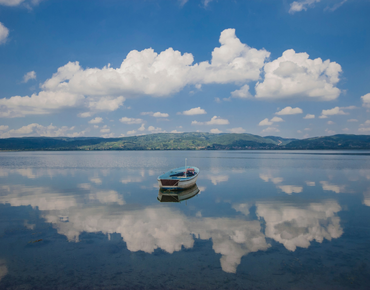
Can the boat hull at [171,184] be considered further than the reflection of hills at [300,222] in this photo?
Yes

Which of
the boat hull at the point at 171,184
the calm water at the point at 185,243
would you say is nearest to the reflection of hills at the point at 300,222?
the calm water at the point at 185,243

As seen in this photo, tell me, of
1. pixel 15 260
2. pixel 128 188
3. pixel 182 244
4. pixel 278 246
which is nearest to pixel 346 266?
pixel 278 246

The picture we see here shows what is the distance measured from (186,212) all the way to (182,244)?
27.0 ft

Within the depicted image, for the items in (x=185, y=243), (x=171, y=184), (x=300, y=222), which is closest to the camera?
(x=185, y=243)

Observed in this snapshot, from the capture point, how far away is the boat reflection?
1185 inches

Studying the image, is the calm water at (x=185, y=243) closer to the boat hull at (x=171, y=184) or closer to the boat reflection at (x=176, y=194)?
the boat reflection at (x=176, y=194)

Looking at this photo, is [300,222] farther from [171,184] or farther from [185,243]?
[171,184]

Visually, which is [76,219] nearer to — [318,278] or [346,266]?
[318,278]

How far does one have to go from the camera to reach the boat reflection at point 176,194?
98.7ft

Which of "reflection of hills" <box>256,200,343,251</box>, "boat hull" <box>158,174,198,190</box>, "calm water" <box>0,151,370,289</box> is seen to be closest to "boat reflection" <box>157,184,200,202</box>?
"boat hull" <box>158,174,198,190</box>

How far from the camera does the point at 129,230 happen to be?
17844 mm

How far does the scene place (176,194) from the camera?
33125 mm

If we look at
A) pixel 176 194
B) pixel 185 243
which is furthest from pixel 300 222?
pixel 176 194

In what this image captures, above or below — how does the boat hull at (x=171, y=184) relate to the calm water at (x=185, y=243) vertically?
above
